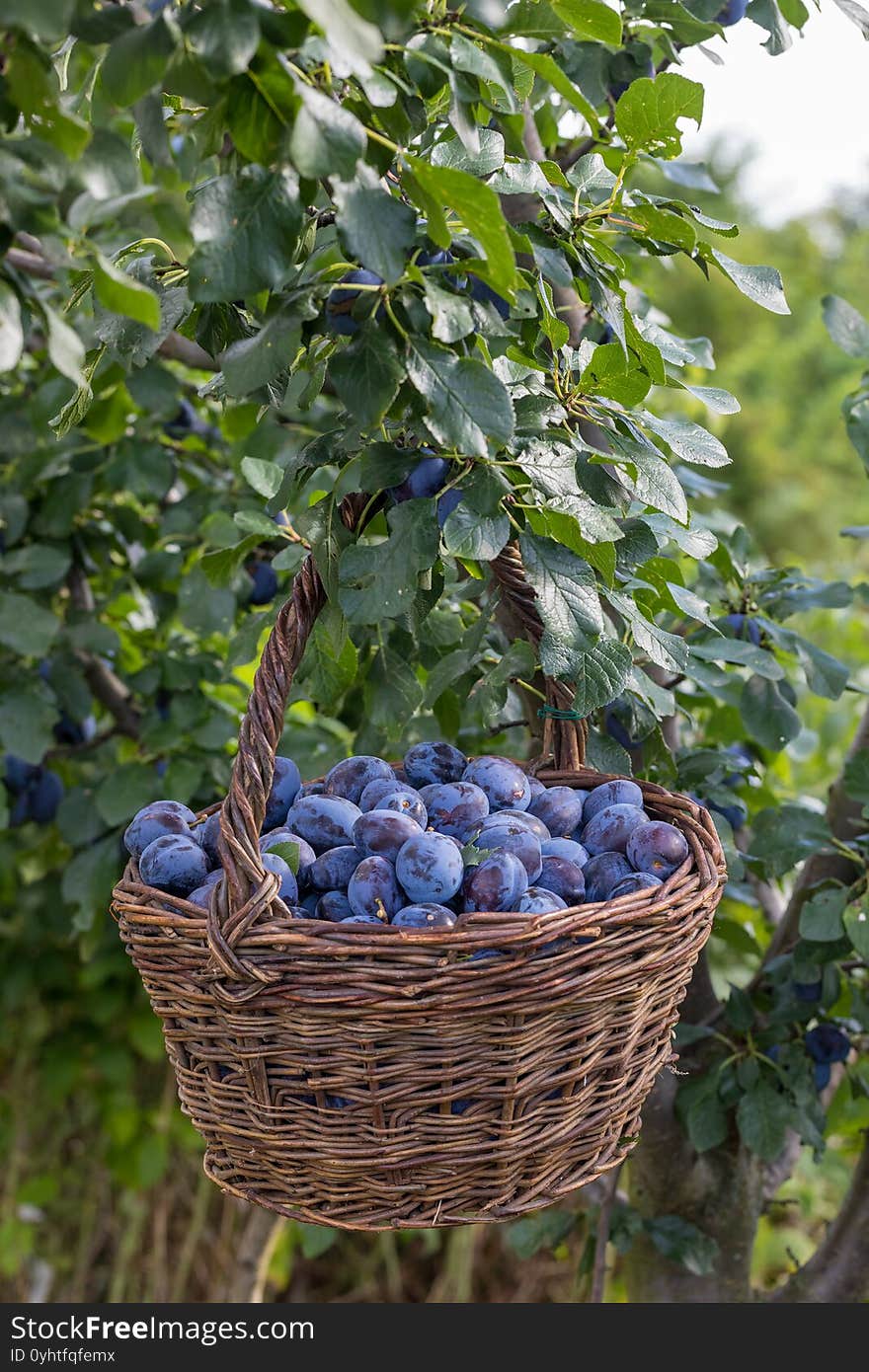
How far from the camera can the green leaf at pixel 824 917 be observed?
0.95 m

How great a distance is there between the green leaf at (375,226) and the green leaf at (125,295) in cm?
9

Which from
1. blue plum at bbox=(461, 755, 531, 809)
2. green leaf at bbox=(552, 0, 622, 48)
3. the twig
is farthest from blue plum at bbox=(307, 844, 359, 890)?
the twig

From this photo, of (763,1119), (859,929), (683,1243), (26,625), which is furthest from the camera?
(26,625)

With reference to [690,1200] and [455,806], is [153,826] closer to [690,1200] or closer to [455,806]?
[455,806]

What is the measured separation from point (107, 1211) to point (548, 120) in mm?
1947

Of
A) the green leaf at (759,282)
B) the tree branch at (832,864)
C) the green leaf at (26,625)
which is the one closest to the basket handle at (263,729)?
the green leaf at (759,282)

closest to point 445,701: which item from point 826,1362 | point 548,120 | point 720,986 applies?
point 548,120

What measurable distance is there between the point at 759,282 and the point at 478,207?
27cm

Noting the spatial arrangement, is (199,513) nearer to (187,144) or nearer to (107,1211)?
(187,144)

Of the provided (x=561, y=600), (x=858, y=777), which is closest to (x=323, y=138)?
(x=561, y=600)

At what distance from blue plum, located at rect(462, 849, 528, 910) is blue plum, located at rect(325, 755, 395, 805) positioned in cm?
15

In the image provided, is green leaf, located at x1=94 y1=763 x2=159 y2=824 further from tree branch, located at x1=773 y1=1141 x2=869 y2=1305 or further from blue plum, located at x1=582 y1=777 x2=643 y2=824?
tree branch, located at x1=773 y1=1141 x2=869 y2=1305

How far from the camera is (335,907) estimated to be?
673 mm

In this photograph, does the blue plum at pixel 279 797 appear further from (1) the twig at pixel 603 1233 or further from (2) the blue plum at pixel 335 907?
(1) the twig at pixel 603 1233
